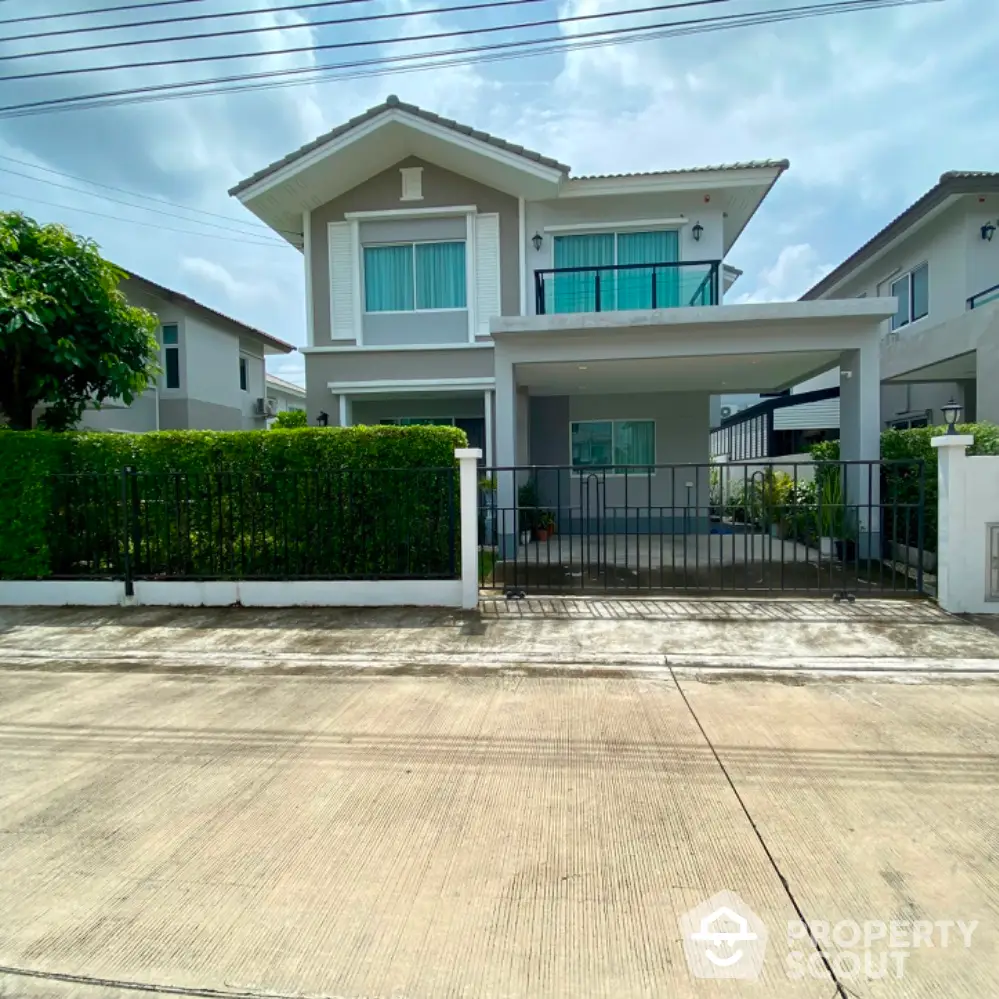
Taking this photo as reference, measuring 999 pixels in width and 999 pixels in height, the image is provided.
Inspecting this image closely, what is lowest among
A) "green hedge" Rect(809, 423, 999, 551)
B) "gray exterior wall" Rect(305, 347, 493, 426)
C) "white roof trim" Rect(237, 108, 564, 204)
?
"green hedge" Rect(809, 423, 999, 551)

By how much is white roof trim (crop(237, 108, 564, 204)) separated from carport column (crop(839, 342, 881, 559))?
6378 mm

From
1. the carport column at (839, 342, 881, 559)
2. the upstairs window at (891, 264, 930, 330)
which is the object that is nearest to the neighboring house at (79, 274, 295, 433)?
the carport column at (839, 342, 881, 559)

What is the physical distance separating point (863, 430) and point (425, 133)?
9435mm

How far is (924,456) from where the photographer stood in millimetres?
7816

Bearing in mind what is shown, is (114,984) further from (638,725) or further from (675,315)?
(675,315)

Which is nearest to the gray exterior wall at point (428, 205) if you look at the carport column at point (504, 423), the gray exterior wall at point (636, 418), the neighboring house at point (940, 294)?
the carport column at point (504, 423)

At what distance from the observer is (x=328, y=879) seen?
251cm

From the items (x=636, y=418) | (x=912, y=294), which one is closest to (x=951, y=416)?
(x=636, y=418)

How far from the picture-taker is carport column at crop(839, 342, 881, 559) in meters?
9.14

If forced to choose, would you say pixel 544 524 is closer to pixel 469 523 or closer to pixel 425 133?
pixel 469 523

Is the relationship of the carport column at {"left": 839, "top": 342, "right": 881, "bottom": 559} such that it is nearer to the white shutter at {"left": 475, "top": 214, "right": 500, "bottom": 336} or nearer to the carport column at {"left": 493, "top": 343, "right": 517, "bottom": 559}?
the carport column at {"left": 493, "top": 343, "right": 517, "bottom": 559}

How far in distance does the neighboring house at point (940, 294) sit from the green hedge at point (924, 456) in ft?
8.11

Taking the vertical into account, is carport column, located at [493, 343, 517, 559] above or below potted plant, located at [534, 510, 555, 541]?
above

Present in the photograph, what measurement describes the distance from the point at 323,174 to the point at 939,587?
12276mm
